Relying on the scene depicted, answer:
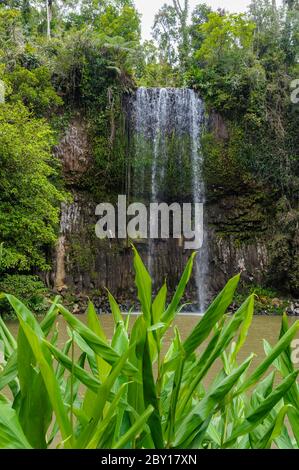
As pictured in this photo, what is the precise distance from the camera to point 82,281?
14258mm

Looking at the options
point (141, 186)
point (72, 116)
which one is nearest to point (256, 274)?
point (141, 186)

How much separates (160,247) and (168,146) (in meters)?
3.32

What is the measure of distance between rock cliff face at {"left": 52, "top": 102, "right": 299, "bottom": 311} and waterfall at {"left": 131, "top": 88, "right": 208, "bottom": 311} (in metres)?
0.76

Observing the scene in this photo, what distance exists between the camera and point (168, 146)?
15.4m

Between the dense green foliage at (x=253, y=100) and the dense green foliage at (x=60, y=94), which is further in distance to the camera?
the dense green foliage at (x=253, y=100)

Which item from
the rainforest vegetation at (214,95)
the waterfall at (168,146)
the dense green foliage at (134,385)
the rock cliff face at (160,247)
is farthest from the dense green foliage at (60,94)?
the dense green foliage at (134,385)

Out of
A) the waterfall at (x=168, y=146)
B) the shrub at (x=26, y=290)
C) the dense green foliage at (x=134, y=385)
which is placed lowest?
the shrub at (x=26, y=290)

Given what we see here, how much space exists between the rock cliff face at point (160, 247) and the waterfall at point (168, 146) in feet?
2.49

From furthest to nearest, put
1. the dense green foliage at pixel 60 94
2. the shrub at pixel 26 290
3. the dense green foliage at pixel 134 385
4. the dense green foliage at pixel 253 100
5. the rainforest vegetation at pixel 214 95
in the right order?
the dense green foliage at pixel 253 100
the rainforest vegetation at pixel 214 95
the dense green foliage at pixel 60 94
the shrub at pixel 26 290
the dense green foliage at pixel 134 385

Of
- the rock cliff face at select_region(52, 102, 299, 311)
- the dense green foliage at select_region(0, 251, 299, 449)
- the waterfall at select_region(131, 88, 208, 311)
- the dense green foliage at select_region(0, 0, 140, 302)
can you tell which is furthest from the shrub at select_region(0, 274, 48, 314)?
the dense green foliage at select_region(0, 251, 299, 449)

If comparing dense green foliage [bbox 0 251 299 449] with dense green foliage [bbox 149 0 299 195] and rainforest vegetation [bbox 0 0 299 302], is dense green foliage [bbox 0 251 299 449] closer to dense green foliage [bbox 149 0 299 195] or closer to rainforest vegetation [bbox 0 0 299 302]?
rainforest vegetation [bbox 0 0 299 302]

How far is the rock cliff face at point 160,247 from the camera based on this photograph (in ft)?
46.8

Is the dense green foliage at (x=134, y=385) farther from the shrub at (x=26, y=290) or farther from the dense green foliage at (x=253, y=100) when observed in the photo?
the dense green foliage at (x=253, y=100)

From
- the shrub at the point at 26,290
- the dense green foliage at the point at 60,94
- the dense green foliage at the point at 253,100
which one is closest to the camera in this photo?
the shrub at the point at 26,290
